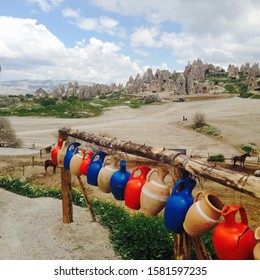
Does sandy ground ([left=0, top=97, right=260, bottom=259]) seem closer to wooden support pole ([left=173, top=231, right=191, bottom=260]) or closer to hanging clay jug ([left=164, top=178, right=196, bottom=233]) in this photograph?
hanging clay jug ([left=164, top=178, right=196, bottom=233])

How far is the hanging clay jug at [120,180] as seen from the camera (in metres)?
4.20

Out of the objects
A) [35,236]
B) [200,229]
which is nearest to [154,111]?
[35,236]

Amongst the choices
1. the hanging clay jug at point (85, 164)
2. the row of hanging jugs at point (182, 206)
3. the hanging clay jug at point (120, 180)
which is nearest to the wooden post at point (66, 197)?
the hanging clay jug at point (85, 164)

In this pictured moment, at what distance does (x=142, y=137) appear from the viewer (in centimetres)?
3306

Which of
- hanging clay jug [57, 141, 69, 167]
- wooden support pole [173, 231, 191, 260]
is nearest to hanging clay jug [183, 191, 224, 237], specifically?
wooden support pole [173, 231, 191, 260]

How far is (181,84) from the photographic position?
84500 millimetres

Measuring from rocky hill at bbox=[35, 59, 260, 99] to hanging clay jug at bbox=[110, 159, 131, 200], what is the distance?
245ft

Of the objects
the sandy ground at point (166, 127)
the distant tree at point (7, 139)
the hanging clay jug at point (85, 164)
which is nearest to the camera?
the hanging clay jug at point (85, 164)

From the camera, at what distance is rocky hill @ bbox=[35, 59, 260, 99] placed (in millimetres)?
82244

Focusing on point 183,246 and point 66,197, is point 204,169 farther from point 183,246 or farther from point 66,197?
point 66,197

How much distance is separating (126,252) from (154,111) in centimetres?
4918

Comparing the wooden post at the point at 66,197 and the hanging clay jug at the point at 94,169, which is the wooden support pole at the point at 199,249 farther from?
the wooden post at the point at 66,197

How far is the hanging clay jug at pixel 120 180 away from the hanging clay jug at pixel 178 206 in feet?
3.28

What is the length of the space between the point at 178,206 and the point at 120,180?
1194mm
